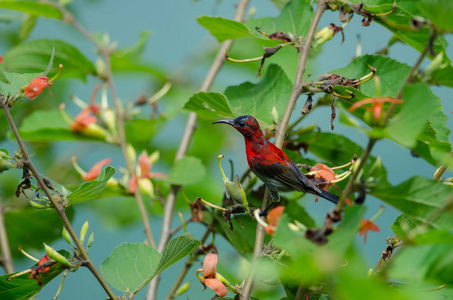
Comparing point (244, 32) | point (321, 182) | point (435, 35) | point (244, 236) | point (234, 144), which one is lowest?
point (234, 144)

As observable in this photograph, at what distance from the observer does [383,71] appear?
77 cm

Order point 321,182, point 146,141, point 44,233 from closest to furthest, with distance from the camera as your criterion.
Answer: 1. point 321,182
2. point 44,233
3. point 146,141

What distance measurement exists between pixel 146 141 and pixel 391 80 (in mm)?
804

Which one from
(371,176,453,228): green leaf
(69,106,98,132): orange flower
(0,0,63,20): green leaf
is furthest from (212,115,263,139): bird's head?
(0,0,63,20): green leaf

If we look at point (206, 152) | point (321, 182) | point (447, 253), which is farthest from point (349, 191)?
point (206, 152)

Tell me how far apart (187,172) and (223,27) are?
33 cm

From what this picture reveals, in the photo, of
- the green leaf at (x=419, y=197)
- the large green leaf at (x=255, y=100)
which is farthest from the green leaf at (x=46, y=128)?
the green leaf at (x=419, y=197)

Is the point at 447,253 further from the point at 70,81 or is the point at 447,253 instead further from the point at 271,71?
the point at 70,81

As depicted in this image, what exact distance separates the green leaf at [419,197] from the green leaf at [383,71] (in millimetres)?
331

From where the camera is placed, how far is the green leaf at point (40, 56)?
109 cm

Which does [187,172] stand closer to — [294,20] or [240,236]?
[240,236]

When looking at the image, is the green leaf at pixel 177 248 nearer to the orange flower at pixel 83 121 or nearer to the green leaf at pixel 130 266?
the green leaf at pixel 130 266

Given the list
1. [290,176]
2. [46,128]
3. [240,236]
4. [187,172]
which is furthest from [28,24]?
[290,176]

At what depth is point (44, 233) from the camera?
996 mm
